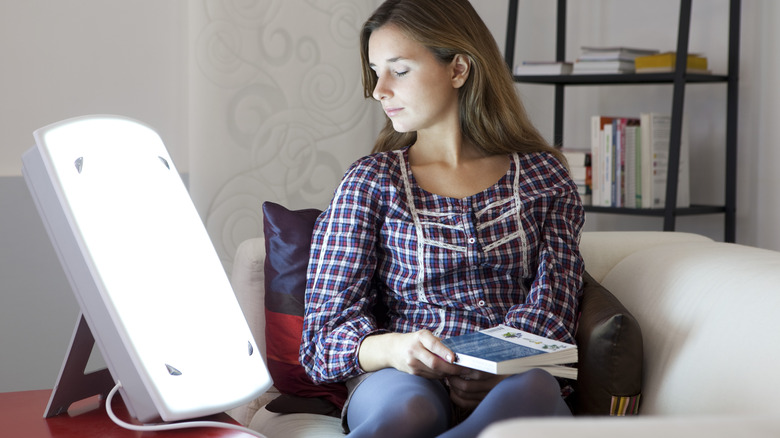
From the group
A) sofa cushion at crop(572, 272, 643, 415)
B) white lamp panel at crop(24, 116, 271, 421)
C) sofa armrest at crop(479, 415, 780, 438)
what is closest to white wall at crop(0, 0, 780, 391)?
white lamp panel at crop(24, 116, 271, 421)

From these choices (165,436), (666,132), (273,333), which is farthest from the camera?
(666,132)

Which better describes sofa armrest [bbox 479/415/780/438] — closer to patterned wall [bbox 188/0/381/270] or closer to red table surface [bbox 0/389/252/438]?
red table surface [bbox 0/389/252/438]

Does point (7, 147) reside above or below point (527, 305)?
above

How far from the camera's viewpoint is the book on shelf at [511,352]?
123 centimetres

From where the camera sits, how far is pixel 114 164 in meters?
1.18

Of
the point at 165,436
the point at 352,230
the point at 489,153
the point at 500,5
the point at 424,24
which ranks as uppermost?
the point at 500,5

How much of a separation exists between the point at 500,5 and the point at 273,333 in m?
1.96

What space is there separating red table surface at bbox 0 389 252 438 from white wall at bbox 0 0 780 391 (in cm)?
99

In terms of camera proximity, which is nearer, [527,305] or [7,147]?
[527,305]

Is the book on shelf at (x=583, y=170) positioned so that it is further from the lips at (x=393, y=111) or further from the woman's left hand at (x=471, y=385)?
the woman's left hand at (x=471, y=385)

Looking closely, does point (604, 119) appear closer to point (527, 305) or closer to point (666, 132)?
point (666, 132)

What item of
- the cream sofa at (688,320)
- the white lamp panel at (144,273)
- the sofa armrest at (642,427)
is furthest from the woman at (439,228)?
the sofa armrest at (642,427)

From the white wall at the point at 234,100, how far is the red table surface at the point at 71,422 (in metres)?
0.99

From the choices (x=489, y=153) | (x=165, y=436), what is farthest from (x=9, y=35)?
(x=165, y=436)
